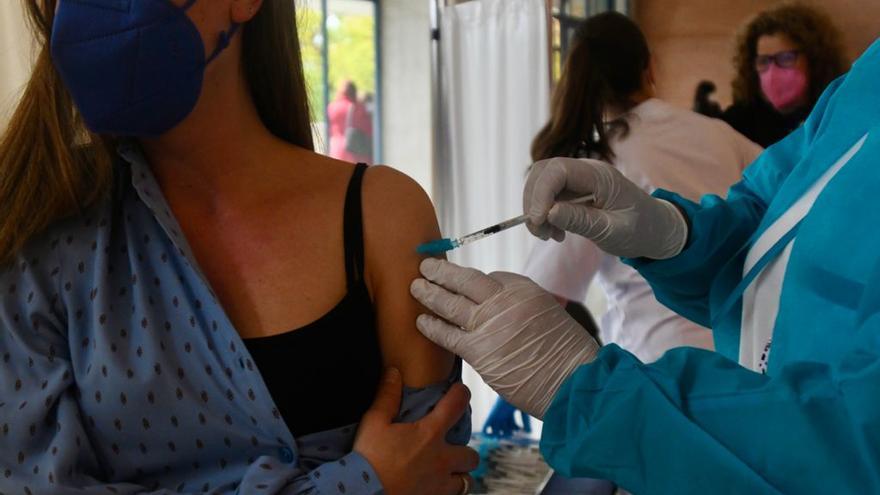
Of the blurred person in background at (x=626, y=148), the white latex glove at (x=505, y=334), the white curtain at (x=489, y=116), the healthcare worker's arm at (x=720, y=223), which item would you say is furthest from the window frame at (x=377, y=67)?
the white latex glove at (x=505, y=334)

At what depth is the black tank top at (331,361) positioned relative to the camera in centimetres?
107

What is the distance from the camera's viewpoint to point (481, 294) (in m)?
1.16

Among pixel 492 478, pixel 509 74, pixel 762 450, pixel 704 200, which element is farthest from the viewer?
pixel 509 74

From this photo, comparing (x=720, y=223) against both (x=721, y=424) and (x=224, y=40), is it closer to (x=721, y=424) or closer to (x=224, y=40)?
(x=721, y=424)

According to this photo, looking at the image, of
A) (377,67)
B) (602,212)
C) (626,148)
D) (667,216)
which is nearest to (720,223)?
(667,216)

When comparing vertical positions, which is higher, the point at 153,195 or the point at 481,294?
the point at 153,195

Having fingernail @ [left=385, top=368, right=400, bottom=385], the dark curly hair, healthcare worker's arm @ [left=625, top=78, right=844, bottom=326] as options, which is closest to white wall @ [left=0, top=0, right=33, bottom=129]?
fingernail @ [left=385, top=368, right=400, bottom=385]

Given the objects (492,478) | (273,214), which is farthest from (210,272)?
(492,478)

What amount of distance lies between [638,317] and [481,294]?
4.69ft

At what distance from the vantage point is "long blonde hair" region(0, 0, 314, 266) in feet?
3.61

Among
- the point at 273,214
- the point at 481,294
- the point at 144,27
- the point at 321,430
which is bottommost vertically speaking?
the point at 321,430

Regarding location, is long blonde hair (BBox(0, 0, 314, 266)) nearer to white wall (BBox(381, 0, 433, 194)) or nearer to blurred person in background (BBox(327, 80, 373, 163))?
white wall (BBox(381, 0, 433, 194))

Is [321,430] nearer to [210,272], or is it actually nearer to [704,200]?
[210,272]

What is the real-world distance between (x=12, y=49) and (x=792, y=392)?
1.84 m
